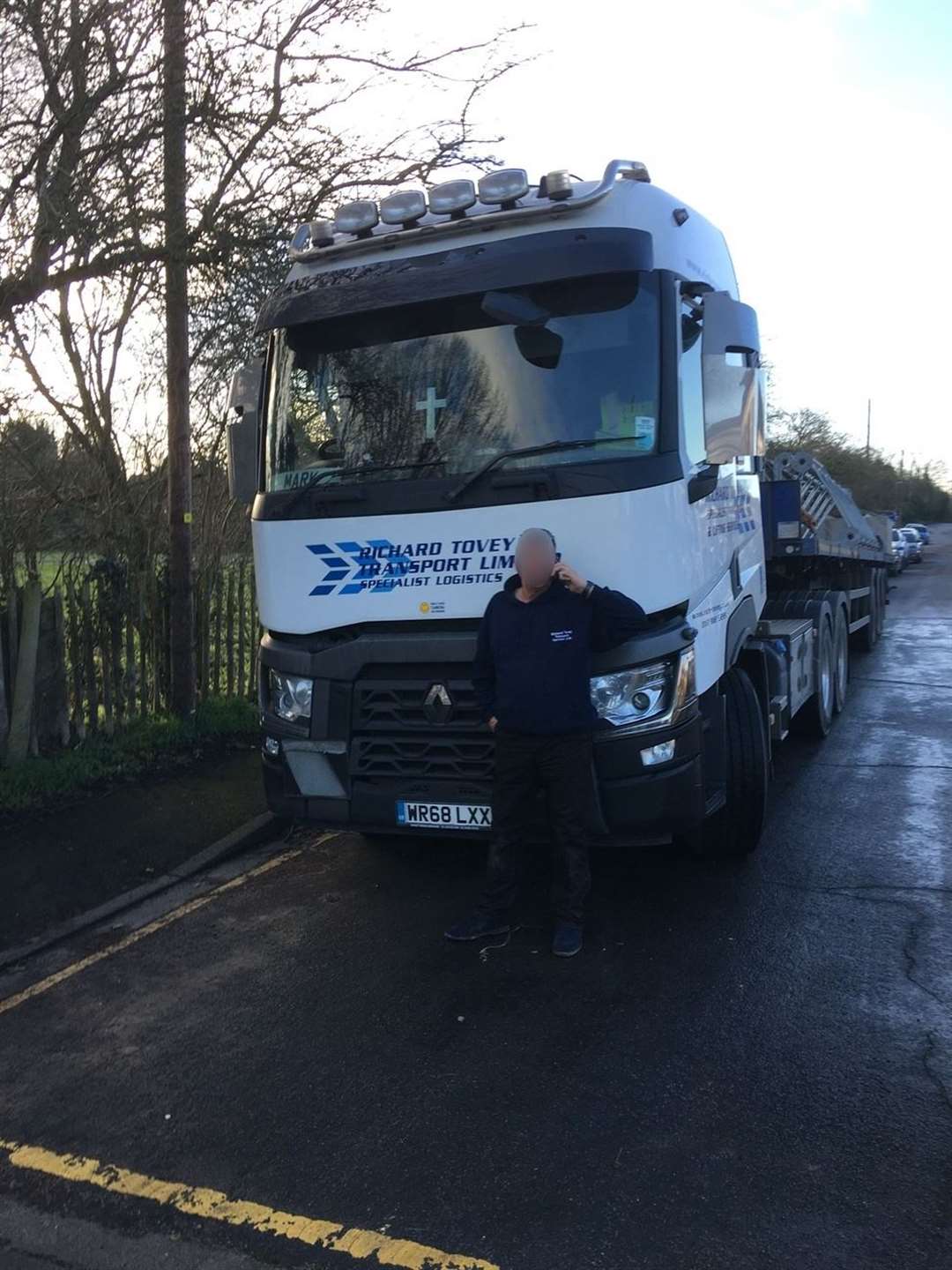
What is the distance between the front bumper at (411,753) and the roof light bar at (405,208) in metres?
2.08

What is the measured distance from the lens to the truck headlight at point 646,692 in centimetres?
445

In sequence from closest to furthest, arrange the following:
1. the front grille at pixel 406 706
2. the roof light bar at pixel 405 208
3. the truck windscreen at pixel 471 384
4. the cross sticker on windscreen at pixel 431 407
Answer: the truck windscreen at pixel 471 384
the front grille at pixel 406 706
the cross sticker on windscreen at pixel 431 407
the roof light bar at pixel 405 208

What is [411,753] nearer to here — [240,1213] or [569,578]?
[569,578]

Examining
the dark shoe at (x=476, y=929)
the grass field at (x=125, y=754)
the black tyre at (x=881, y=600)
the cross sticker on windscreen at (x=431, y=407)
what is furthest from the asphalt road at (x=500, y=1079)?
the black tyre at (x=881, y=600)

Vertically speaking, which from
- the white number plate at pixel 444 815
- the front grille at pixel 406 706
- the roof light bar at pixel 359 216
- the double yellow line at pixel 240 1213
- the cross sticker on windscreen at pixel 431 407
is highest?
the roof light bar at pixel 359 216

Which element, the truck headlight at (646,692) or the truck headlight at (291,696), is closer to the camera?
the truck headlight at (646,692)

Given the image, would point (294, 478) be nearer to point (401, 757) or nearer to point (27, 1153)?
point (401, 757)

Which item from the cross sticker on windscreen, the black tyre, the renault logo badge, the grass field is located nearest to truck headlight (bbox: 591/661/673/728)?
the renault logo badge

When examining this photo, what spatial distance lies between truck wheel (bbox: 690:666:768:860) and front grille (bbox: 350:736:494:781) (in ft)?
4.78

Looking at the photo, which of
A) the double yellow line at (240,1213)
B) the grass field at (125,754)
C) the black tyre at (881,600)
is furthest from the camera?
the black tyre at (881,600)

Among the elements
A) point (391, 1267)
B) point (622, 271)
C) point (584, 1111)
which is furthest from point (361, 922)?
point (622, 271)

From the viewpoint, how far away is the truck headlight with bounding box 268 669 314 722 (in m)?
4.92

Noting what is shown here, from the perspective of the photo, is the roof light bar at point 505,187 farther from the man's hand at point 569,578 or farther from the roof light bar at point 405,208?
the man's hand at point 569,578

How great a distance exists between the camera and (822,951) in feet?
14.8
